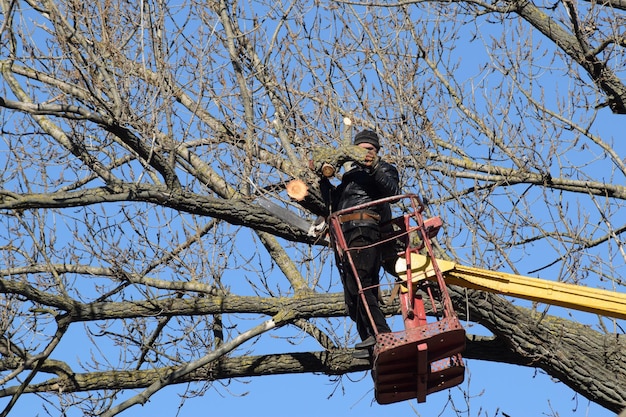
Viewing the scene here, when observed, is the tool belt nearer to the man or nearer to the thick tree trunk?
the man

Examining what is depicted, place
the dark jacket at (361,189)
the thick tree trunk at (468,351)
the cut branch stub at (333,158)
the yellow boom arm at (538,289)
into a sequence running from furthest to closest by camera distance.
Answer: the thick tree trunk at (468,351), the yellow boom arm at (538,289), the dark jacket at (361,189), the cut branch stub at (333,158)

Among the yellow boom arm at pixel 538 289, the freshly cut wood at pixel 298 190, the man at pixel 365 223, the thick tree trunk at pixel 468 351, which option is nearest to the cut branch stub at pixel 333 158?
the man at pixel 365 223

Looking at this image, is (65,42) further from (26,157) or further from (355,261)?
(355,261)

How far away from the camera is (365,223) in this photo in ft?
30.7

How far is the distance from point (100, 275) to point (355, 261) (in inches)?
121

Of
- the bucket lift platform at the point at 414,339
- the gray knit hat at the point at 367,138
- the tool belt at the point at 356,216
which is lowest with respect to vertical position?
the bucket lift platform at the point at 414,339

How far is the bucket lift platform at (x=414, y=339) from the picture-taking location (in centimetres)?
872

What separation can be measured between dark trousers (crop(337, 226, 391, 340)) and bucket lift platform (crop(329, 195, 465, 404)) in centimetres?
11

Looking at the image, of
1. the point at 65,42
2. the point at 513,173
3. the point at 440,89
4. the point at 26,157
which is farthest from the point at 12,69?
the point at 513,173

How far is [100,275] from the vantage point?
11.3 m

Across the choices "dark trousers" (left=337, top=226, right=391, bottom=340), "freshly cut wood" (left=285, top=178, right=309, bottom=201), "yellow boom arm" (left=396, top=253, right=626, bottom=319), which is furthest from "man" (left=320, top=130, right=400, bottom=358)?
"yellow boom arm" (left=396, top=253, right=626, bottom=319)

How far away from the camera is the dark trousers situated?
9336 mm

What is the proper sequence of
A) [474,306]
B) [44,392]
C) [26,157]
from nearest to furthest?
[474,306]
[44,392]
[26,157]

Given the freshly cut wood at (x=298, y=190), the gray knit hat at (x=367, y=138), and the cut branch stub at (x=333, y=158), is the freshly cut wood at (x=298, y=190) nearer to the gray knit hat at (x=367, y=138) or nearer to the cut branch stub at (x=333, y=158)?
the cut branch stub at (x=333, y=158)
